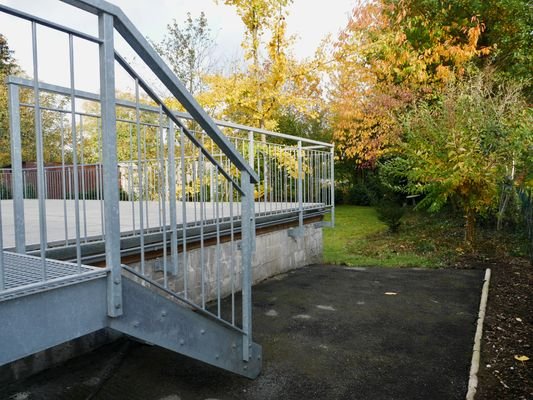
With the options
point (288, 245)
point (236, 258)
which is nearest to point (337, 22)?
point (288, 245)

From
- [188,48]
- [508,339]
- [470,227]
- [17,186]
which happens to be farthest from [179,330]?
[188,48]

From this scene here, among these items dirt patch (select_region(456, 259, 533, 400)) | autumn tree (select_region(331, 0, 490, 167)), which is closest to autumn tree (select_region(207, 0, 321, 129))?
autumn tree (select_region(331, 0, 490, 167))

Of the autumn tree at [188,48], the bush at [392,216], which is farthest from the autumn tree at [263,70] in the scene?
the autumn tree at [188,48]

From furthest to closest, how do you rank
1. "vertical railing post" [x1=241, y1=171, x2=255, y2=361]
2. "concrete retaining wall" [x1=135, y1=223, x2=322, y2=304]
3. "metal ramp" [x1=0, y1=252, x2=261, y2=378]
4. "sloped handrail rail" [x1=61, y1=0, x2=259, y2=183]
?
1. "concrete retaining wall" [x1=135, y1=223, x2=322, y2=304]
2. "vertical railing post" [x1=241, y1=171, x2=255, y2=361]
3. "sloped handrail rail" [x1=61, y1=0, x2=259, y2=183]
4. "metal ramp" [x1=0, y1=252, x2=261, y2=378]

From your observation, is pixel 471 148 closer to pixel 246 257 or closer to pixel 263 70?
pixel 263 70

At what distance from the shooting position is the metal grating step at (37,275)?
1518mm

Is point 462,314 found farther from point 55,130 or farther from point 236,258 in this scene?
point 55,130

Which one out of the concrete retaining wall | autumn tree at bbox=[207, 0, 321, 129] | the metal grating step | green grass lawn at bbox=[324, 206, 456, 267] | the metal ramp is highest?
autumn tree at bbox=[207, 0, 321, 129]

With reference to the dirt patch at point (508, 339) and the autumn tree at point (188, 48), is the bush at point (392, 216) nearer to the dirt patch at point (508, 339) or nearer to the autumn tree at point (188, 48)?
the dirt patch at point (508, 339)

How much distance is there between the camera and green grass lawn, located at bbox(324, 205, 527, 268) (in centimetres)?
835

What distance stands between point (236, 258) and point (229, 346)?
8.38ft

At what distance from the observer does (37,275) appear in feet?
5.94

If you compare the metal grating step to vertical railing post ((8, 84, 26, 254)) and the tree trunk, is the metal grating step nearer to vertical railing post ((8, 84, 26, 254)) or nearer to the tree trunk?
vertical railing post ((8, 84, 26, 254))

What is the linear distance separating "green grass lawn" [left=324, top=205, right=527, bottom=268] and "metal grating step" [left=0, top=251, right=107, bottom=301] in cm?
682
